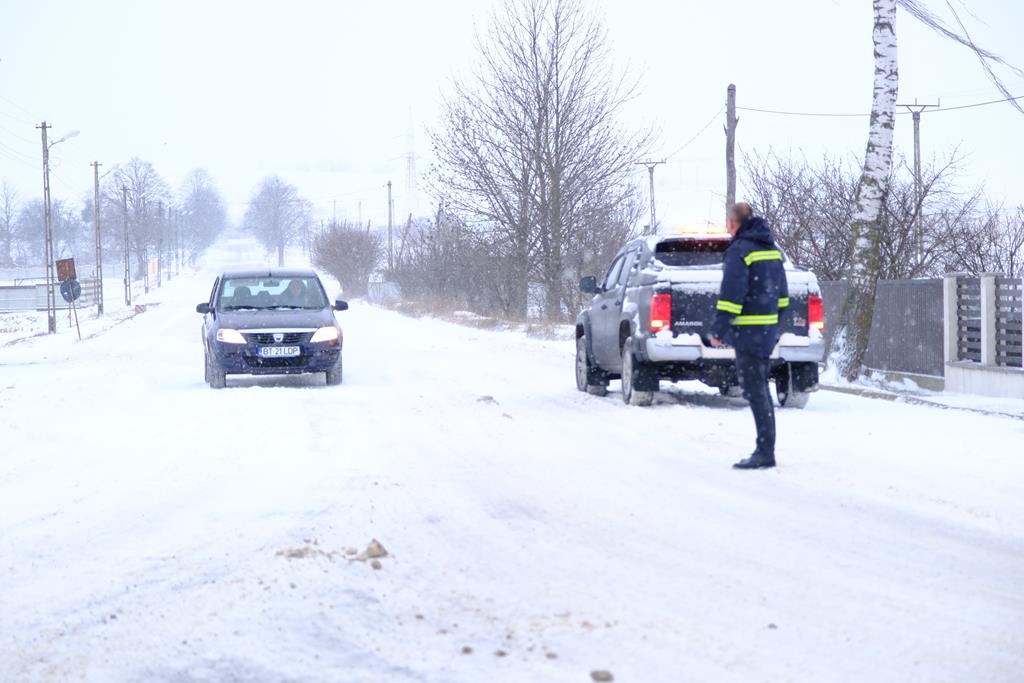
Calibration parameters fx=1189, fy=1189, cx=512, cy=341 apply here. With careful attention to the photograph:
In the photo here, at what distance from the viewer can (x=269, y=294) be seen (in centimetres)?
1734

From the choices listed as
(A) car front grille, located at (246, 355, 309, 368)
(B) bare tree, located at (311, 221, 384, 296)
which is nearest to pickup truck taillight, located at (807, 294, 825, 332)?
(A) car front grille, located at (246, 355, 309, 368)

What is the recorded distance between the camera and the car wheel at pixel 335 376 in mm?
16359

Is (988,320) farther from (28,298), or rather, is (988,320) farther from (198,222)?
(198,222)

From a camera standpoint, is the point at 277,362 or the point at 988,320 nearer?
the point at 988,320

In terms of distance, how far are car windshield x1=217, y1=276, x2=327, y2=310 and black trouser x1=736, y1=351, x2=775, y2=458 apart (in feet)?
31.8

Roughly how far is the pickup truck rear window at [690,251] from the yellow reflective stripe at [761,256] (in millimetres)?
4341

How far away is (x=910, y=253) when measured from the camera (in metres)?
21.9

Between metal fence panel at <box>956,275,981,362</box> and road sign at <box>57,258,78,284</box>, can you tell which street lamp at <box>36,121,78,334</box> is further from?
metal fence panel at <box>956,275,981,362</box>

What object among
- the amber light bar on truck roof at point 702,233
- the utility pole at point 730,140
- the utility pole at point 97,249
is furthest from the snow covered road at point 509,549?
the utility pole at point 97,249

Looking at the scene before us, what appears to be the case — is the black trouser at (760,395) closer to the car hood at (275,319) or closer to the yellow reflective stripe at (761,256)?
the yellow reflective stripe at (761,256)

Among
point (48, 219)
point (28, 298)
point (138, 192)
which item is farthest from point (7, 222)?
point (48, 219)

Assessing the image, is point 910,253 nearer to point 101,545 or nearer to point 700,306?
point 700,306

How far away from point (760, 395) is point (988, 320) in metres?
8.17

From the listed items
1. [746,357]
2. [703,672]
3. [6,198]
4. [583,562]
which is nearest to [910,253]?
[746,357]
